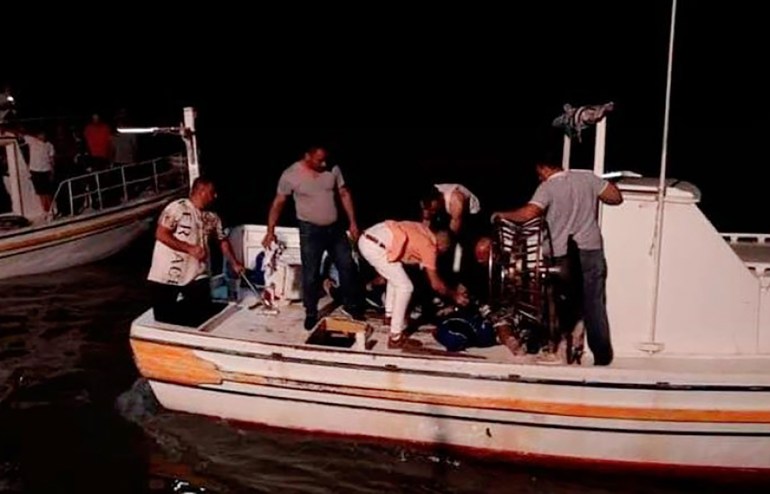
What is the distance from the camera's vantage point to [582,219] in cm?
852

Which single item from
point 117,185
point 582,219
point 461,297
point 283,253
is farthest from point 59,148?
point 582,219

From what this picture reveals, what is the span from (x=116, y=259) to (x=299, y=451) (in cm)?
898

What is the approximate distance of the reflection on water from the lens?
29.2 feet

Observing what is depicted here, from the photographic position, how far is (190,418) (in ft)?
32.5

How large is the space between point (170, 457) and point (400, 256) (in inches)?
111

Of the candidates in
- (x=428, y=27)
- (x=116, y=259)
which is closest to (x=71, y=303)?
(x=116, y=259)

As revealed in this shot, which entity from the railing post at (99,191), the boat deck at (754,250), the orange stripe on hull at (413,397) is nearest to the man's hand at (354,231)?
the orange stripe on hull at (413,397)

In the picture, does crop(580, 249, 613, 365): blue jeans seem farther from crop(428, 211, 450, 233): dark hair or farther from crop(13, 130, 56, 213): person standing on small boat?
crop(13, 130, 56, 213): person standing on small boat

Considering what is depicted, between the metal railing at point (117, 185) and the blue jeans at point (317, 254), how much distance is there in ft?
25.2

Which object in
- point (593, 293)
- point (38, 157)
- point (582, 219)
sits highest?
point (582, 219)

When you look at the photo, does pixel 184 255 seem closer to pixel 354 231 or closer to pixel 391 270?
pixel 354 231

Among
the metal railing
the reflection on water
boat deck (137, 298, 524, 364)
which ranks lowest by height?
the reflection on water

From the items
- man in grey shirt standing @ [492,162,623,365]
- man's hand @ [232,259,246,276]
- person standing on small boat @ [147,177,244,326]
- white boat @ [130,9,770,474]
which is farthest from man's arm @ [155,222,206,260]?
man in grey shirt standing @ [492,162,623,365]

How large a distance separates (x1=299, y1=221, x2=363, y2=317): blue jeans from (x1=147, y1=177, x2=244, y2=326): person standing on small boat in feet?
2.95
